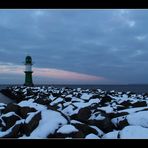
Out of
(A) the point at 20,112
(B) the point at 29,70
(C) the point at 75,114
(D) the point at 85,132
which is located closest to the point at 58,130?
(D) the point at 85,132

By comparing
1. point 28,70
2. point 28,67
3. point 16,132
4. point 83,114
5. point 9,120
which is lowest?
point 16,132

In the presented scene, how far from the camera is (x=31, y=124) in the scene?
17.7 ft

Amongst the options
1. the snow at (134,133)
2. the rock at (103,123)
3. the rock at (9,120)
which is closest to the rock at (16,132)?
the rock at (9,120)

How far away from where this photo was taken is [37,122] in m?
5.45

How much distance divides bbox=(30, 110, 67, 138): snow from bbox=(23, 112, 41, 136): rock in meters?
0.08

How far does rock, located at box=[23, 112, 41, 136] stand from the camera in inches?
208

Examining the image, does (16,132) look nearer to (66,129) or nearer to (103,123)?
(66,129)

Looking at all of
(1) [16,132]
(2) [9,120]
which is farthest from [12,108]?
(1) [16,132]

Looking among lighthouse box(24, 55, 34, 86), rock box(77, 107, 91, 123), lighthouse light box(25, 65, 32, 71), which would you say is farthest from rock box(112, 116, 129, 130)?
lighthouse light box(25, 65, 32, 71)

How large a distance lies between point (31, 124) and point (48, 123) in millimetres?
362

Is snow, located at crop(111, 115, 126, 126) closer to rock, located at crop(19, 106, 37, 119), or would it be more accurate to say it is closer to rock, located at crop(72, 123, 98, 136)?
rock, located at crop(72, 123, 98, 136)

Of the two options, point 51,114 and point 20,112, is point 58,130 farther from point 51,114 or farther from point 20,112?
point 20,112
